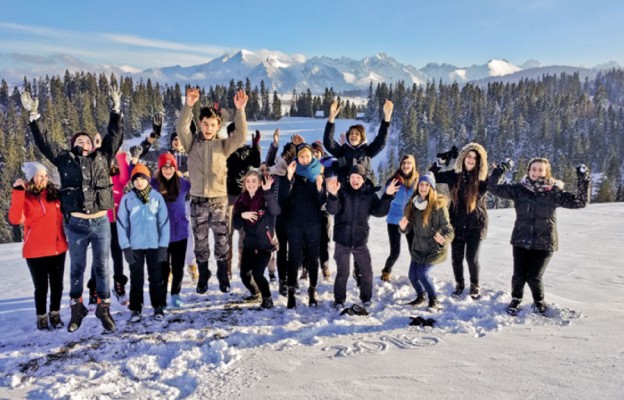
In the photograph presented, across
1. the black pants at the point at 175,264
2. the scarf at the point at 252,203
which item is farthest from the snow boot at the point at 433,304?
the black pants at the point at 175,264

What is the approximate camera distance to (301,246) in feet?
18.4

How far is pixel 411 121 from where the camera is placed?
110m

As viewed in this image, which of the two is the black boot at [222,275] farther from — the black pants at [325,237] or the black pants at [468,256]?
the black pants at [468,256]

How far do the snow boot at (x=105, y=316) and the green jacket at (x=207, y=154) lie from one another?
69.7 inches

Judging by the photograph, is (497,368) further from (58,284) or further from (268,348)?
(58,284)

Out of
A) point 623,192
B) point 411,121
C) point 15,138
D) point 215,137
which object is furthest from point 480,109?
point 215,137

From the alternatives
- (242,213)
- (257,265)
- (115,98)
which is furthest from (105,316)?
(115,98)

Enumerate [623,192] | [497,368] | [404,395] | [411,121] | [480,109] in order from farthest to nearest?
[480,109]
[411,121]
[623,192]
[497,368]
[404,395]

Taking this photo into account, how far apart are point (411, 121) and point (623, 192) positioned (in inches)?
2238

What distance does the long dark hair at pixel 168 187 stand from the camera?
18.1 ft

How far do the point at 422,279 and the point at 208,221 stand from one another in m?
3.09

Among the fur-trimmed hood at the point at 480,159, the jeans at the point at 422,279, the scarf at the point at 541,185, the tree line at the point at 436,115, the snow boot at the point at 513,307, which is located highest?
the tree line at the point at 436,115

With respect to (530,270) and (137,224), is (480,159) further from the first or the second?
(137,224)

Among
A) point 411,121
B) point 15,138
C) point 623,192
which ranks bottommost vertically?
point 623,192
